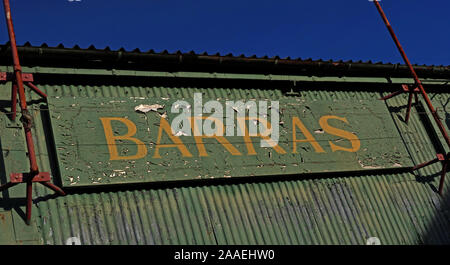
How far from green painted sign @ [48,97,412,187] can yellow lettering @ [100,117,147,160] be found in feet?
0.05

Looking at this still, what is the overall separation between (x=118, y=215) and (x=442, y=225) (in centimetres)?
587

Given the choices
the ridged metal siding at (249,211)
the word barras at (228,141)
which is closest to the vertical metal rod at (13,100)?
the ridged metal siding at (249,211)

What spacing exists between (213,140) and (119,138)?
162 centimetres

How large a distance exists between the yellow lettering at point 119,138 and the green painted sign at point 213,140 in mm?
16

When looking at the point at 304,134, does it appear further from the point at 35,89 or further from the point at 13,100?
the point at 13,100

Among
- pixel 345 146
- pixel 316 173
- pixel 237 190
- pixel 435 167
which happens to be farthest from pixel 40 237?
pixel 435 167

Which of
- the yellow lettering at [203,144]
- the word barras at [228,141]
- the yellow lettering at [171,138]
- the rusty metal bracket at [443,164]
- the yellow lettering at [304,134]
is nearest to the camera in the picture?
the word barras at [228,141]

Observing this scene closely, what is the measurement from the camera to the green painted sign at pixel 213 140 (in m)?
7.89

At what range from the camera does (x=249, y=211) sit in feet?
27.1

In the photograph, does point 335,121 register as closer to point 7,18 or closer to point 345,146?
point 345,146

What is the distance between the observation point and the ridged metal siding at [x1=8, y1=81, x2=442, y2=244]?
735 cm

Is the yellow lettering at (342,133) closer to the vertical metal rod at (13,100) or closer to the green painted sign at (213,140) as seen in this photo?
the green painted sign at (213,140)

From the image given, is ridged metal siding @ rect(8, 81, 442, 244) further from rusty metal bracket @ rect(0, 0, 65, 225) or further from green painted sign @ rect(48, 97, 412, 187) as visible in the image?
rusty metal bracket @ rect(0, 0, 65, 225)

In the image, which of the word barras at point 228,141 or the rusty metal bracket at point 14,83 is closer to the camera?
the rusty metal bracket at point 14,83
